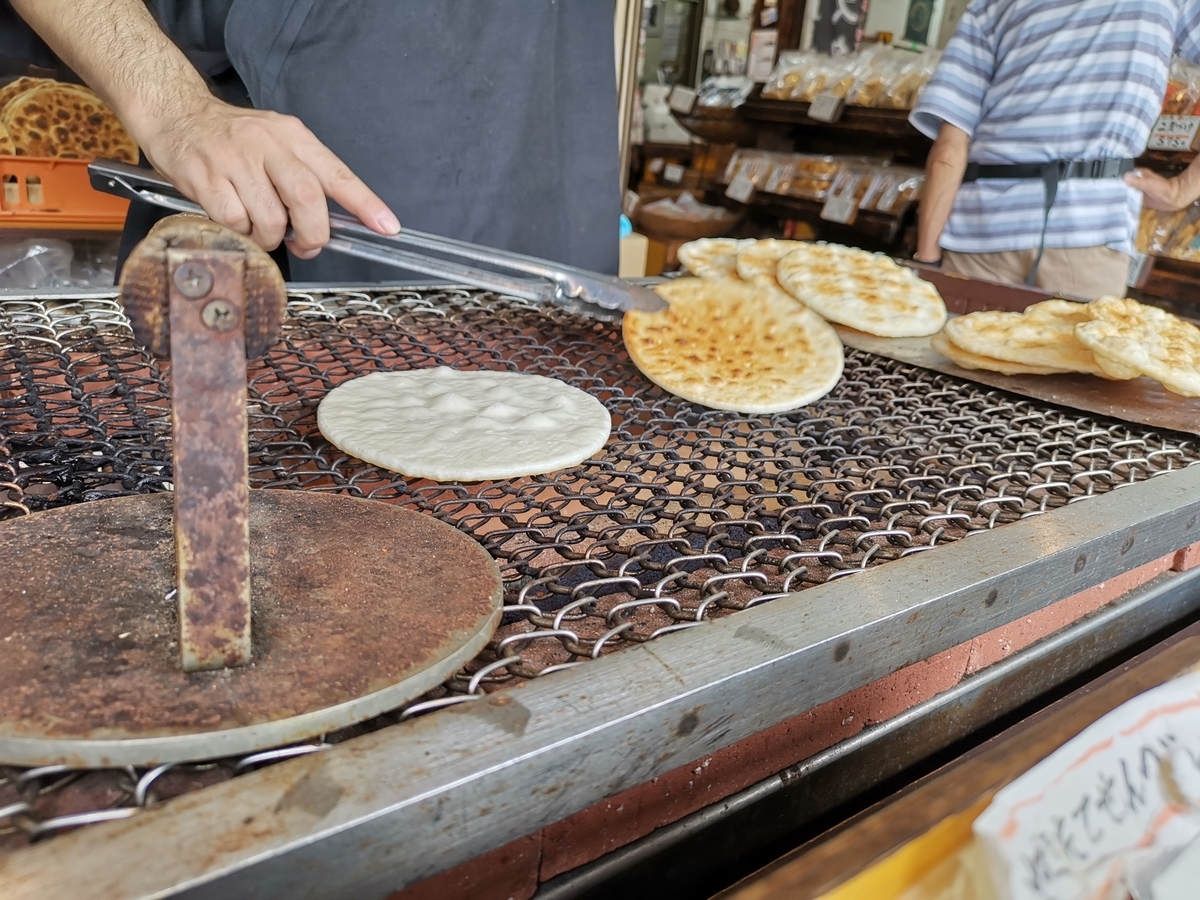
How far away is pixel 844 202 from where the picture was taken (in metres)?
5.65

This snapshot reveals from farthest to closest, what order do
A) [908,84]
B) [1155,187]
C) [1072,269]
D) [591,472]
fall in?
[908,84] → [1155,187] → [1072,269] → [591,472]

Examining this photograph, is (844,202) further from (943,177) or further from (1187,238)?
(1187,238)

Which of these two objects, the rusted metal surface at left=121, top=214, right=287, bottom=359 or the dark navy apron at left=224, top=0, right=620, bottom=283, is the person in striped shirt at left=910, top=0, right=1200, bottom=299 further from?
the rusted metal surface at left=121, top=214, right=287, bottom=359

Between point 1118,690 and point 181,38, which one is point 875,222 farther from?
point 1118,690

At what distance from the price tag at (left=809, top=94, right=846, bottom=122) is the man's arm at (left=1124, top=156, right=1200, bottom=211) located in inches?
90.3


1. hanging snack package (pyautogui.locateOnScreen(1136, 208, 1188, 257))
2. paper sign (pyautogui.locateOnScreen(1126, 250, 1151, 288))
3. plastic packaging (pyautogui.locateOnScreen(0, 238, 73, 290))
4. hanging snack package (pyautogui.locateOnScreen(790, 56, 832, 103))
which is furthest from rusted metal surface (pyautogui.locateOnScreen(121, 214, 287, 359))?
hanging snack package (pyautogui.locateOnScreen(790, 56, 832, 103))

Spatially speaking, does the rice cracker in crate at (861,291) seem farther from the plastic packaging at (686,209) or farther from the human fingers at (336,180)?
the plastic packaging at (686,209)

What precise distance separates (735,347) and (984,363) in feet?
2.08

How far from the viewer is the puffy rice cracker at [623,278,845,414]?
66.3 inches

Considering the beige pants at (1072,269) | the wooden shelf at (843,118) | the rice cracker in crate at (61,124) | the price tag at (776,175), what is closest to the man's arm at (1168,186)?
the beige pants at (1072,269)

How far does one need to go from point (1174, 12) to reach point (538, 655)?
4.05m

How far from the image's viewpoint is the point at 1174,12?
11.1ft

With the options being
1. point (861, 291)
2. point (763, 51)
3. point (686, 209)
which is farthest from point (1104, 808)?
point (763, 51)

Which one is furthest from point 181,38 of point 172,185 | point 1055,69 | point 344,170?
point 1055,69
